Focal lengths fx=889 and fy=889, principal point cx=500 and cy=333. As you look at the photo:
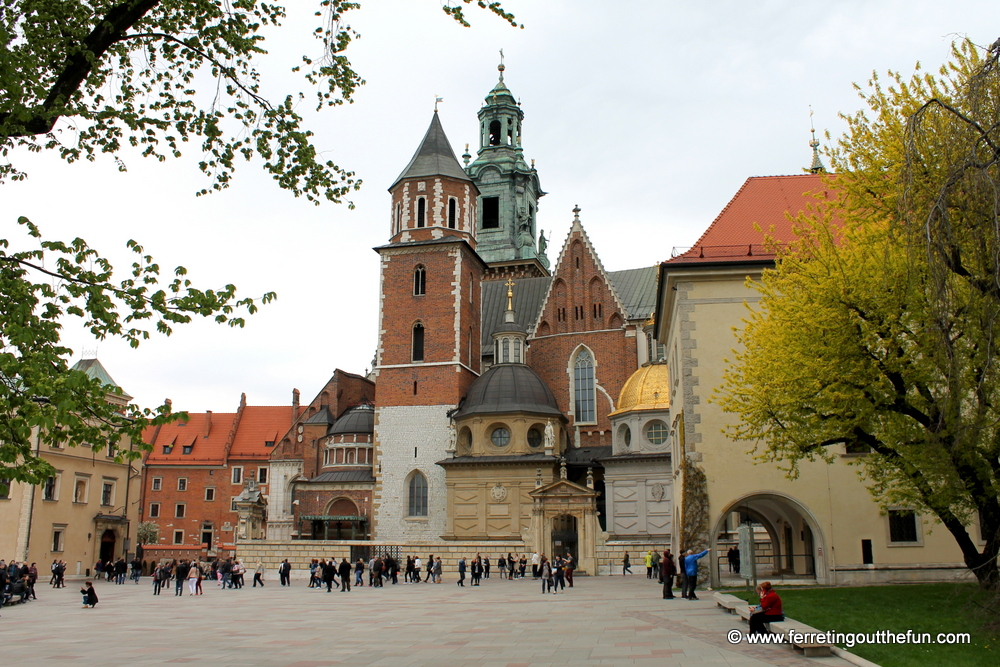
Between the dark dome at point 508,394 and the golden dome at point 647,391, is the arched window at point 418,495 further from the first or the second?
the golden dome at point 647,391

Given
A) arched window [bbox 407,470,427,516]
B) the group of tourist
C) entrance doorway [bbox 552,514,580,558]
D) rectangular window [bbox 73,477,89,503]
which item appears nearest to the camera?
the group of tourist

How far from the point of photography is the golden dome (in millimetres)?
39688

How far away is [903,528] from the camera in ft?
69.6

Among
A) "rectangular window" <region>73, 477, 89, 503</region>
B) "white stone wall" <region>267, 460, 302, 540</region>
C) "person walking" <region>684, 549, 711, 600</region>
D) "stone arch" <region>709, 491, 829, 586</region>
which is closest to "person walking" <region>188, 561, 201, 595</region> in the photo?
"rectangular window" <region>73, 477, 89, 503</region>

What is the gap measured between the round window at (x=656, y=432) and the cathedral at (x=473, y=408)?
1.8 inches

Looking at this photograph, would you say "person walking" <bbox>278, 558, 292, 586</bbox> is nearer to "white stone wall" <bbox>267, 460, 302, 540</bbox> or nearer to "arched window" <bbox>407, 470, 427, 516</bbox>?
"arched window" <bbox>407, 470, 427, 516</bbox>

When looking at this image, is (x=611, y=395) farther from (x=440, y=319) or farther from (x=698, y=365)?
(x=698, y=365)

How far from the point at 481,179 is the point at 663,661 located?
59873 mm

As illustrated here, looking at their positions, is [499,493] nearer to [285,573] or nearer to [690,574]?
[285,573]

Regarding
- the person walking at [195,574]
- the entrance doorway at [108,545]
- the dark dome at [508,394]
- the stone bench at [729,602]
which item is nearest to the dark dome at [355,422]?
the dark dome at [508,394]

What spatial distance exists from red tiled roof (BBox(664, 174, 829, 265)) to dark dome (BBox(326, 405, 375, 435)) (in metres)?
30.5

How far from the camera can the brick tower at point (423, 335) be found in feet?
144

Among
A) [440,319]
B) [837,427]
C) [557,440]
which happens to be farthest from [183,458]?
[837,427]

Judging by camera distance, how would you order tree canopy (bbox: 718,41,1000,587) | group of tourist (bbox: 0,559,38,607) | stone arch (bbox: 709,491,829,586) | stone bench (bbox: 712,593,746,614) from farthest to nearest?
group of tourist (bbox: 0,559,38,607) → stone arch (bbox: 709,491,829,586) → stone bench (bbox: 712,593,746,614) → tree canopy (bbox: 718,41,1000,587)
